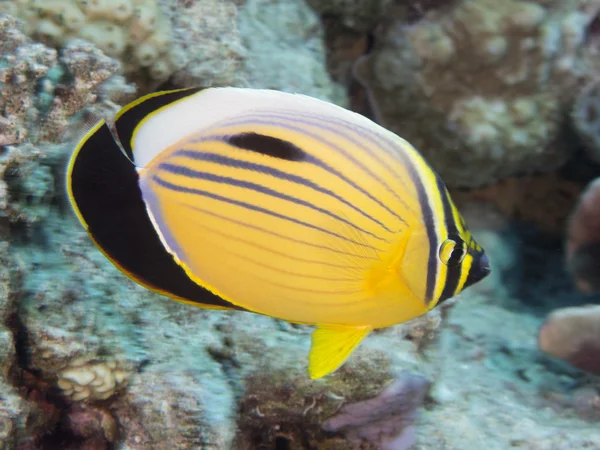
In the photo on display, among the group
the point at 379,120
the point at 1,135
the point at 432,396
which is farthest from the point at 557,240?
the point at 1,135

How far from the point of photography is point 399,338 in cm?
233

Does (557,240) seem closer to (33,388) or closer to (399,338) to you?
(399,338)

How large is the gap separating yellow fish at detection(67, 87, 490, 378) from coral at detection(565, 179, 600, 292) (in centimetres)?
261

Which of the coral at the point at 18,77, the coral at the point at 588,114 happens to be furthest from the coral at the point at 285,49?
the coral at the point at 588,114

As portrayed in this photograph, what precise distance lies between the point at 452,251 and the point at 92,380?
1.37 metres

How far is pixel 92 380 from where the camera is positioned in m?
1.88

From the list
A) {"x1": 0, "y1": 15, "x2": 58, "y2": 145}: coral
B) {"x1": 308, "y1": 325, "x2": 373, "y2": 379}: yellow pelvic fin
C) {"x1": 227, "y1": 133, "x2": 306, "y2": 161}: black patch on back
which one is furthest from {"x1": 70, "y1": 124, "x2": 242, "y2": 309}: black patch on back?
{"x1": 0, "y1": 15, "x2": 58, "y2": 145}: coral

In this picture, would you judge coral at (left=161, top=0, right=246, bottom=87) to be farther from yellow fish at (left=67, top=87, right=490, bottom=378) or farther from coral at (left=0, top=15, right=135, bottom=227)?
yellow fish at (left=67, top=87, right=490, bottom=378)

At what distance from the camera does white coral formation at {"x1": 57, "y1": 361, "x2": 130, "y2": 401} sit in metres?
1.86

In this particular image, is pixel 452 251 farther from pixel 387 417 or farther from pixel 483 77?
pixel 483 77

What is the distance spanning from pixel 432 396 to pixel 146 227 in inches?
69.6

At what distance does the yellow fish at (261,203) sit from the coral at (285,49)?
1888 millimetres

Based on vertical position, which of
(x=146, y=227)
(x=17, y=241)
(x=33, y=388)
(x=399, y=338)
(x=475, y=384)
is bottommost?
(x=475, y=384)

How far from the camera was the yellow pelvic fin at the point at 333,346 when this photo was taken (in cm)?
127
